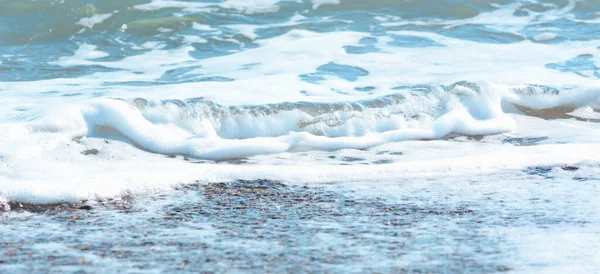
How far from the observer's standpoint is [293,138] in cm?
478

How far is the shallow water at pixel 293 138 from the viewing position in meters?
3.01

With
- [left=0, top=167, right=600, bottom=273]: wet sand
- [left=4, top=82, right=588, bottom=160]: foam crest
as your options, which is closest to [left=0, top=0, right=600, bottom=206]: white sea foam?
[left=4, top=82, right=588, bottom=160]: foam crest

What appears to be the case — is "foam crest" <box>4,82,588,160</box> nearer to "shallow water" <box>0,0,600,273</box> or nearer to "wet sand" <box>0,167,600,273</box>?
"shallow water" <box>0,0,600,273</box>

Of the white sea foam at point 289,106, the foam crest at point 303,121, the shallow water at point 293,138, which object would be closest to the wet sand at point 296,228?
the shallow water at point 293,138

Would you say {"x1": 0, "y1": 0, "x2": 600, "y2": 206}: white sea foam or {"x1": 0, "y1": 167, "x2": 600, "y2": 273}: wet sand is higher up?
{"x1": 0, "y1": 0, "x2": 600, "y2": 206}: white sea foam

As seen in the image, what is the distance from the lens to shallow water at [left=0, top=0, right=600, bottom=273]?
3.01 meters

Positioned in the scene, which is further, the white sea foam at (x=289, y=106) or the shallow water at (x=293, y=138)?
the white sea foam at (x=289, y=106)

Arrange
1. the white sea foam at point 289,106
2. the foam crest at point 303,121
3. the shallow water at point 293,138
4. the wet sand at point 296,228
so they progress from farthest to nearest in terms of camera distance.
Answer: the foam crest at point 303,121 < the white sea foam at point 289,106 < the shallow water at point 293,138 < the wet sand at point 296,228

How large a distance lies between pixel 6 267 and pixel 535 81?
4.47 m

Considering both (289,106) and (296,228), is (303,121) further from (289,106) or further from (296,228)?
(296,228)

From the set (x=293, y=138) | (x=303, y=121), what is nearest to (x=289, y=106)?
(x=303, y=121)

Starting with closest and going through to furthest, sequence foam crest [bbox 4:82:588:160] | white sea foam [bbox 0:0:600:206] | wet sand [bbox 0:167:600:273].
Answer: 1. wet sand [bbox 0:167:600:273]
2. white sea foam [bbox 0:0:600:206]
3. foam crest [bbox 4:82:588:160]

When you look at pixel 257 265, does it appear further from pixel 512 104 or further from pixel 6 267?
pixel 512 104

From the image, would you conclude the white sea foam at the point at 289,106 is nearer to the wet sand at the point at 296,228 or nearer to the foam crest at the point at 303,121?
the foam crest at the point at 303,121
